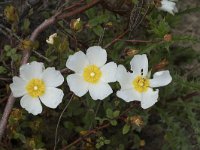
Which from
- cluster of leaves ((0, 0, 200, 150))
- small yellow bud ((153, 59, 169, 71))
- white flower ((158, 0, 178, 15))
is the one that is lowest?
cluster of leaves ((0, 0, 200, 150))

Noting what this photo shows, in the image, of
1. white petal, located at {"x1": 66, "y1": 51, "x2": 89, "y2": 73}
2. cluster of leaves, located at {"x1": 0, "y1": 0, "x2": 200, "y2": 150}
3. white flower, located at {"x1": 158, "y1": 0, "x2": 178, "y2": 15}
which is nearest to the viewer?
white petal, located at {"x1": 66, "y1": 51, "x2": 89, "y2": 73}

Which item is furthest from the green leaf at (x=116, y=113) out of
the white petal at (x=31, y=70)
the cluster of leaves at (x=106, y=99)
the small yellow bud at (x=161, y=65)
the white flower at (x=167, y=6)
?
the white flower at (x=167, y=6)

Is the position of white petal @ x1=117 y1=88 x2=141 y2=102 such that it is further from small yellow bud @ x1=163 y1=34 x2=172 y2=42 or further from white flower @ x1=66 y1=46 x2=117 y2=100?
small yellow bud @ x1=163 y1=34 x2=172 y2=42

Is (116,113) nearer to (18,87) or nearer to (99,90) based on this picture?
(99,90)

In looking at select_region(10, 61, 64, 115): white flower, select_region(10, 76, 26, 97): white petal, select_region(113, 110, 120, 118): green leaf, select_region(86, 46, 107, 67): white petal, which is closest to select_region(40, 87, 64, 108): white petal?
select_region(10, 61, 64, 115): white flower

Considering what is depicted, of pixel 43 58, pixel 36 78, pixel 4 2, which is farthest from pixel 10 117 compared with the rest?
pixel 4 2

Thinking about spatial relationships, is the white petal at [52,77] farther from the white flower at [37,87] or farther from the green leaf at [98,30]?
the green leaf at [98,30]
